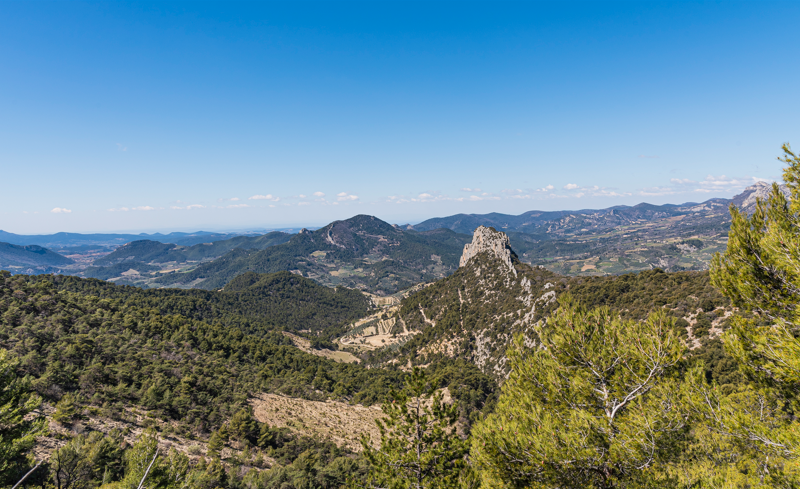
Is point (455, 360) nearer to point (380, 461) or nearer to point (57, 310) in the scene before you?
point (380, 461)

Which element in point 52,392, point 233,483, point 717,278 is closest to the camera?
point 717,278

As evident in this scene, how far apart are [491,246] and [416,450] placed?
122274mm

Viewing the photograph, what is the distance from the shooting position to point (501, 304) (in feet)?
309

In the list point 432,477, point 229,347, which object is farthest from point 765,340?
point 229,347

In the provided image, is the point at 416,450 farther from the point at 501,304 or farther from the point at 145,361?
the point at 501,304

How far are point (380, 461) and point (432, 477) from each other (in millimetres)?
2590

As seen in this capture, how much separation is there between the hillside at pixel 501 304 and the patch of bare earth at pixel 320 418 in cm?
3886

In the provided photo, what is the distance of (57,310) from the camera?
160 feet

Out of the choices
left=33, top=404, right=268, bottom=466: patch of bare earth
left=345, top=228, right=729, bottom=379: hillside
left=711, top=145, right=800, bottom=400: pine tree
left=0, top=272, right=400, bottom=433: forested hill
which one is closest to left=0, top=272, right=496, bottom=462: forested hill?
left=0, top=272, right=400, bottom=433: forested hill

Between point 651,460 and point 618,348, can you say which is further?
point 618,348

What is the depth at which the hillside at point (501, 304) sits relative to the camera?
43.1 metres

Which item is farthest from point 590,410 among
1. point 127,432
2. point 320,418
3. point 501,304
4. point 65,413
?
point 501,304

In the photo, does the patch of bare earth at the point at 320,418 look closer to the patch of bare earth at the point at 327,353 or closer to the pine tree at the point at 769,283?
the pine tree at the point at 769,283

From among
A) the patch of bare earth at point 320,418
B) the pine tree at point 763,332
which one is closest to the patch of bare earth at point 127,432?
the patch of bare earth at point 320,418
